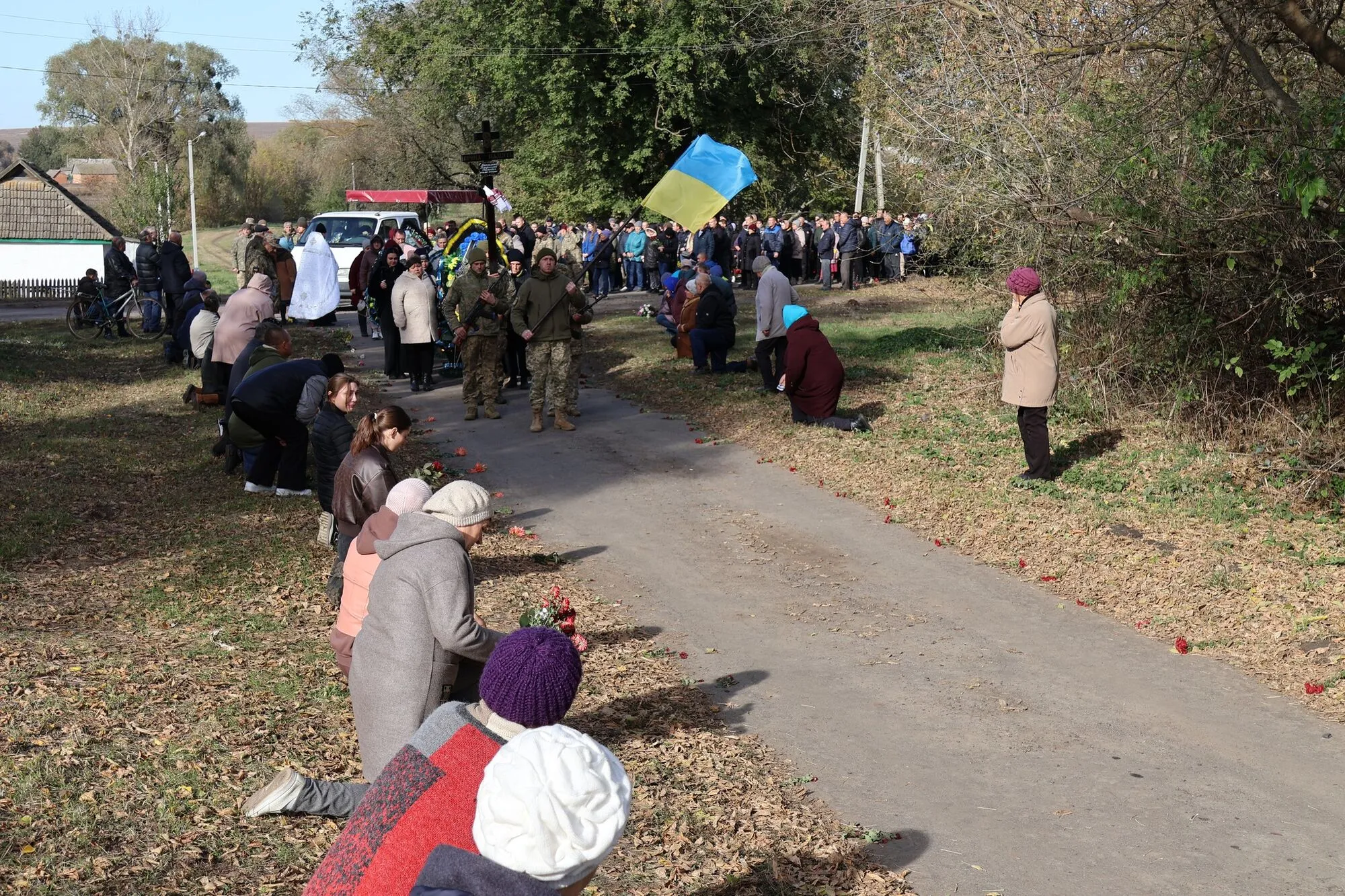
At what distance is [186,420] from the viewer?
1566 cm

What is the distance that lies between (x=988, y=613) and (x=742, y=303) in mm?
19484

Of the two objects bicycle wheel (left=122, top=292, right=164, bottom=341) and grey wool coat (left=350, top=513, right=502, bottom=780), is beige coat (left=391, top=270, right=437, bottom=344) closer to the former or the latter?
bicycle wheel (left=122, top=292, right=164, bottom=341)

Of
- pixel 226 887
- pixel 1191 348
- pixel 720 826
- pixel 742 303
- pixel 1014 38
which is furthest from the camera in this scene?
pixel 742 303

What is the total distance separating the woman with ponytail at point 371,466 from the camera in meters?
7.78

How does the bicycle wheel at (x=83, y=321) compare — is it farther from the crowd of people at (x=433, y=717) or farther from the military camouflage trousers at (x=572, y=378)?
the crowd of people at (x=433, y=717)

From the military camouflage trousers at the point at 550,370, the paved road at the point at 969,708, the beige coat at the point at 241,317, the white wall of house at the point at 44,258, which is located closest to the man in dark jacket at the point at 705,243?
the military camouflage trousers at the point at 550,370

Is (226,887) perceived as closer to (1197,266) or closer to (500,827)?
(500,827)

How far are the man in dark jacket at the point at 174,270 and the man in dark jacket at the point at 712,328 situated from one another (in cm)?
978

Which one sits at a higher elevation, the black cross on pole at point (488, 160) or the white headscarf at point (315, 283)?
the black cross on pole at point (488, 160)

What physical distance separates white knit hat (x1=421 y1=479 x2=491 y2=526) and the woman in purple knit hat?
754cm

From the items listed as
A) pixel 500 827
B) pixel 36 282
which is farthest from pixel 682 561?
pixel 36 282

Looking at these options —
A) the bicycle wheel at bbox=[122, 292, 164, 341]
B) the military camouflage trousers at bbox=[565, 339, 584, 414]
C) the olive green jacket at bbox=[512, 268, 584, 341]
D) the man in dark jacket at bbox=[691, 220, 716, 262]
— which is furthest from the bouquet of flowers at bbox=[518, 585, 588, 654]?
the man in dark jacket at bbox=[691, 220, 716, 262]

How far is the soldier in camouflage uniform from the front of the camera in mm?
15406

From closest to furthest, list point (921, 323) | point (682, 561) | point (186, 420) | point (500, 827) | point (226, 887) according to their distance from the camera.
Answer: point (500, 827), point (226, 887), point (682, 561), point (186, 420), point (921, 323)
